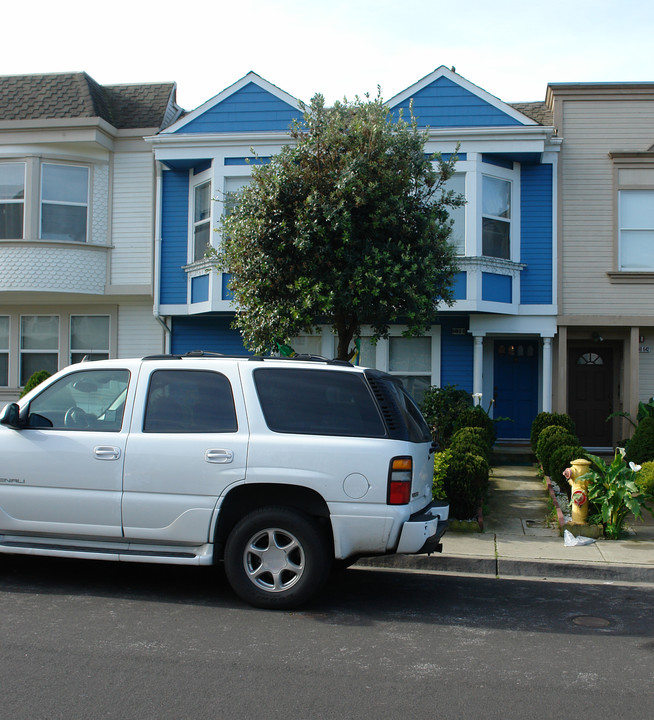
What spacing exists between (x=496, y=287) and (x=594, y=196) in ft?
8.59

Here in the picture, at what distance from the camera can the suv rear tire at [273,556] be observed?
5695mm

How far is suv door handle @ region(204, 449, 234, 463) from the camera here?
5816mm

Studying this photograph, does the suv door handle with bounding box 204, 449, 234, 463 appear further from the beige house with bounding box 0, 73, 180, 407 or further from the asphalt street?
the beige house with bounding box 0, 73, 180, 407

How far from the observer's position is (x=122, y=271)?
1540 cm

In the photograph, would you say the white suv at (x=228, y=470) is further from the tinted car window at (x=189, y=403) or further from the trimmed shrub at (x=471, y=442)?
the trimmed shrub at (x=471, y=442)

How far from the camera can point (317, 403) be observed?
5.96 meters

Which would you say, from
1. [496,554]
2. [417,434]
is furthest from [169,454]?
[496,554]

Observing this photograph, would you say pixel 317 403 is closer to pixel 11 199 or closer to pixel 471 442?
pixel 471 442

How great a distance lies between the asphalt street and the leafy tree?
3611 millimetres

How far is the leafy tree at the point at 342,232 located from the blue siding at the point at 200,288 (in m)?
4.68

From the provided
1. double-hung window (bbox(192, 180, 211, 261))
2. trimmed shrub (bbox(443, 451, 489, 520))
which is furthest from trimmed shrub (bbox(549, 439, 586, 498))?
double-hung window (bbox(192, 180, 211, 261))

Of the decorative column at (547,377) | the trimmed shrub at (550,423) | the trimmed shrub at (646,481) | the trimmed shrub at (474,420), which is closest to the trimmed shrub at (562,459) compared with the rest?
the trimmed shrub at (646,481)

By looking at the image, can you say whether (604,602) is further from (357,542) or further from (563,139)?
(563,139)

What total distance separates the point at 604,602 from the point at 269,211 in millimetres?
5760
